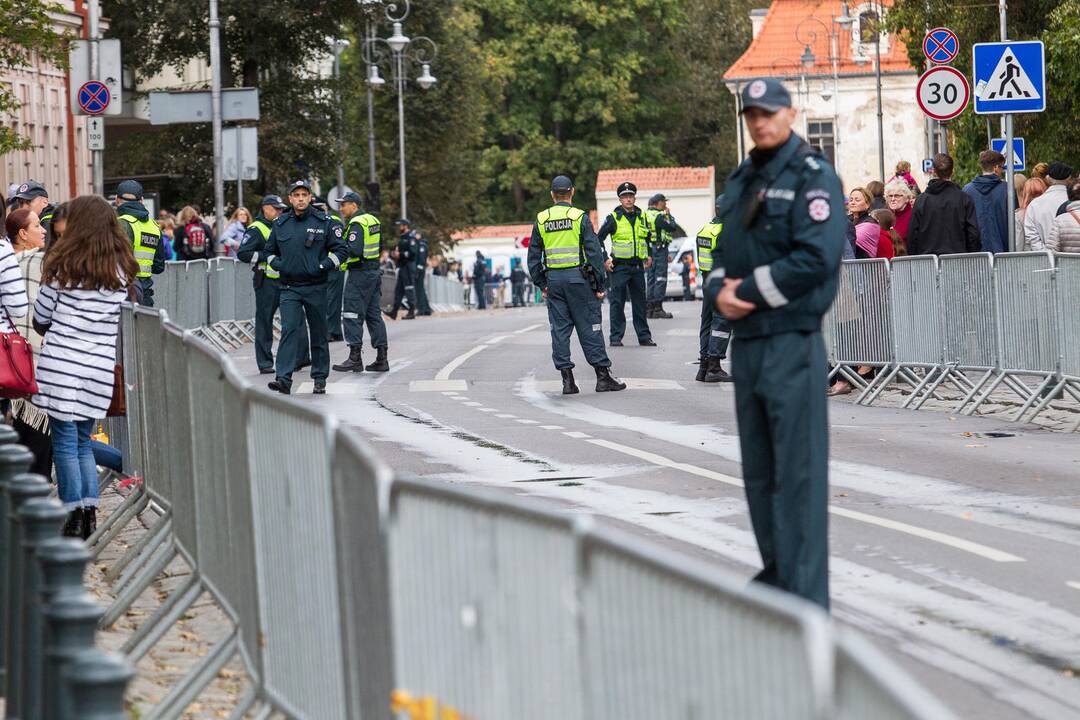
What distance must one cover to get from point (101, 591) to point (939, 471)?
215 inches

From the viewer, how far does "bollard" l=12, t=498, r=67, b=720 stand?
5.28m

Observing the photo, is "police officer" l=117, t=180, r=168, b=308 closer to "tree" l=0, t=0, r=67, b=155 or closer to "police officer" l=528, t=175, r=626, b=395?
"tree" l=0, t=0, r=67, b=155

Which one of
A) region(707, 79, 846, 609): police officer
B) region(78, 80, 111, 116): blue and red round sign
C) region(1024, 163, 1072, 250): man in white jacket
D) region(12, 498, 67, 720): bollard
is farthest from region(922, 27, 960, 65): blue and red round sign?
region(12, 498, 67, 720): bollard

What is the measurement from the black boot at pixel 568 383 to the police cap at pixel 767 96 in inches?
503

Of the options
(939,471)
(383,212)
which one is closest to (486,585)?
(939,471)

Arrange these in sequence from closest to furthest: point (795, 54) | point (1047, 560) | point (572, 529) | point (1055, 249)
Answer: point (572, 529) → point (1047, 560) → point (1055, 249) → point (795, 54)

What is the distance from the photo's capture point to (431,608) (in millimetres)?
4434

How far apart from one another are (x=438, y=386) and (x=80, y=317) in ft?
36.7

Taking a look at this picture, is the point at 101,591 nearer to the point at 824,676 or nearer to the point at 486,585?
the point at 486,585

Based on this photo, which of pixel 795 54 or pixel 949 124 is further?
pixel 795 54

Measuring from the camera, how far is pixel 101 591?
9625mm

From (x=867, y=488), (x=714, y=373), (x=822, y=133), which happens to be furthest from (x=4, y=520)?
(x=822, y=133)

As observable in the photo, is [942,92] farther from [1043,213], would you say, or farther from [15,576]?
[15,576]

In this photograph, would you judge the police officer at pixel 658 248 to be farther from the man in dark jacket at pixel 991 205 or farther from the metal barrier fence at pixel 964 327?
the metal barrier fence at pixel 964 327
